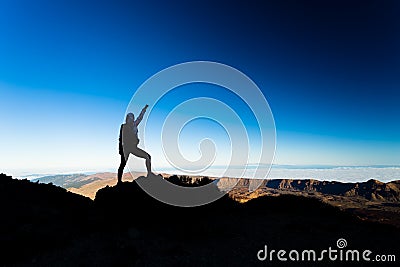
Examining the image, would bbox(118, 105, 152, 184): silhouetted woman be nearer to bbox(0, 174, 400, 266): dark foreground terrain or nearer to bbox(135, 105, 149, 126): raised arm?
bbox(135, 105, 149, 126): raised arm

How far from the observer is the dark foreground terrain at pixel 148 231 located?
8625mm

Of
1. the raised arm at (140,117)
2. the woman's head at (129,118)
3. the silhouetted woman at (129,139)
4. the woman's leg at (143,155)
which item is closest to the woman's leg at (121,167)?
the silhouetted woman at (129,139)

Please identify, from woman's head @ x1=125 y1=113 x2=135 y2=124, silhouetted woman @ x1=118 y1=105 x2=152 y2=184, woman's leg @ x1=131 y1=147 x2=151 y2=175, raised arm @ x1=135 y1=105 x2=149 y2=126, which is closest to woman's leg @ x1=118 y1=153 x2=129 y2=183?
silhouetted woman @ x1=118 y1=105 x2=152 y2=184

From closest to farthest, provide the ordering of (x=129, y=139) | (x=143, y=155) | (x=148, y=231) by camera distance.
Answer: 1. (x=148, y=231)
2. (x=129, y=139)
3. (x=143, y=155)

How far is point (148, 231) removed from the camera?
11.5 meters

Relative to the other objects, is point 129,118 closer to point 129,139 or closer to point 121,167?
point 129,139

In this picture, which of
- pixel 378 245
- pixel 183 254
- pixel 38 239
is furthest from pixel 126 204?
pixel 378 245

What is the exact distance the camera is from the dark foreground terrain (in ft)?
28.3

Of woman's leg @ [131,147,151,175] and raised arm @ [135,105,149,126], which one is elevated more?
raised arm @ [135,105,149,126]

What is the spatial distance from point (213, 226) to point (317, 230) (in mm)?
4730

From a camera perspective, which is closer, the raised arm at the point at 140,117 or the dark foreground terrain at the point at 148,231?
the dark foreground terrain at the point at 148,231

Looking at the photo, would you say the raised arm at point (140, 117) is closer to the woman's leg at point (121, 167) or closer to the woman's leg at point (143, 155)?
the woman's leg at point (143, 155)

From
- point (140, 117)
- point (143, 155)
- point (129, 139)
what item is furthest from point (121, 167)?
point (140, 117)

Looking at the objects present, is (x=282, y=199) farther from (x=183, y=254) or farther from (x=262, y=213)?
(x=183, y=254)
